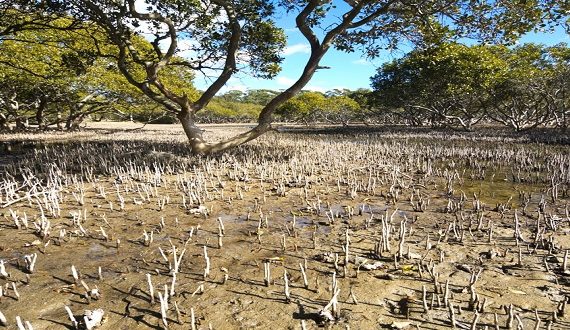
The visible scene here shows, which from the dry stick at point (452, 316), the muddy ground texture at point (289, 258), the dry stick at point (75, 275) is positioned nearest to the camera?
the dry stick at point (452, 316)

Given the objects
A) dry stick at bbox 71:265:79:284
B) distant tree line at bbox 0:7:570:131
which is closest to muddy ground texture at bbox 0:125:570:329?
dry stick at bbox 71:265:79:284

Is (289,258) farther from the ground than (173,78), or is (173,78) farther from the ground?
(173,78)

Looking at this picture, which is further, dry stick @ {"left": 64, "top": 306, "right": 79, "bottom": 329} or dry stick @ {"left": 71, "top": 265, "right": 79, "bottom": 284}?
dry stick @ {"left": 71, "top": 265, "right": 79, "bottom": 284}

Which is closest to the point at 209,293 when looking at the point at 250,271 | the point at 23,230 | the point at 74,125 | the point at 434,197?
the point at 250,271

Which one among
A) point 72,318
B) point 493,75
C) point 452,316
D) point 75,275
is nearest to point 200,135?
point 75,275

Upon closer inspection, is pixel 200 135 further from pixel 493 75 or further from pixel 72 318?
pixel 493 75

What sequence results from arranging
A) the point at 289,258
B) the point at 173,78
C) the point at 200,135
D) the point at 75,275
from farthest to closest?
the point at 173,78 → the point at 200,135 → the point at 289,258 → the point at 75,275

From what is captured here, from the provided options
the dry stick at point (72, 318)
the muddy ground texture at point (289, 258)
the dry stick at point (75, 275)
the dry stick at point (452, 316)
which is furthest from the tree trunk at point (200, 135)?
the dry stick at point (452, 316)

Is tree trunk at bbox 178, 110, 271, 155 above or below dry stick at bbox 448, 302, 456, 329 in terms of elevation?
above

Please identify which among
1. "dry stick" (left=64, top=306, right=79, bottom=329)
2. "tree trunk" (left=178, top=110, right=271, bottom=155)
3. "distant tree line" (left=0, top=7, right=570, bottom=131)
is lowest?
"dry stick" (left=64, top=306, right=79, bottom=329)

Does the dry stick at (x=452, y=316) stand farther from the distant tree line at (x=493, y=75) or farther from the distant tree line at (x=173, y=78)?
the distant tree line at (x=493, y=75)

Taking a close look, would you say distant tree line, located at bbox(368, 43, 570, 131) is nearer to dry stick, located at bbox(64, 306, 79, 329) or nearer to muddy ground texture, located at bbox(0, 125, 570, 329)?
muddy ground texture, located at bbox(0, 125, 570, 329)

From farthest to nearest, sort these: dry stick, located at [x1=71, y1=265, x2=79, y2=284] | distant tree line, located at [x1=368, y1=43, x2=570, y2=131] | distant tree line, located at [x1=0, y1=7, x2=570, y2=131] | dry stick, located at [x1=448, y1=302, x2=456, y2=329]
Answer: distant tree line, located at [x1=368, y1=43, x2=570, y2=131]
distant tree line, located at [x1=0, y1=7, x2=570, y2=131]
dry stick, located at [x1=71, y1=265, x2=79, y2=284]
dry stick, located at [x1=448, y1=302, x2=456, y2=329]

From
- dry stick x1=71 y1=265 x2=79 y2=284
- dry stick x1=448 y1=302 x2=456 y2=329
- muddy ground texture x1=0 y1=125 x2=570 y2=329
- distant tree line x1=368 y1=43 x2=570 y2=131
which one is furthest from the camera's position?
distant tree line x1=368 y1=43 x2=570 y2=131
